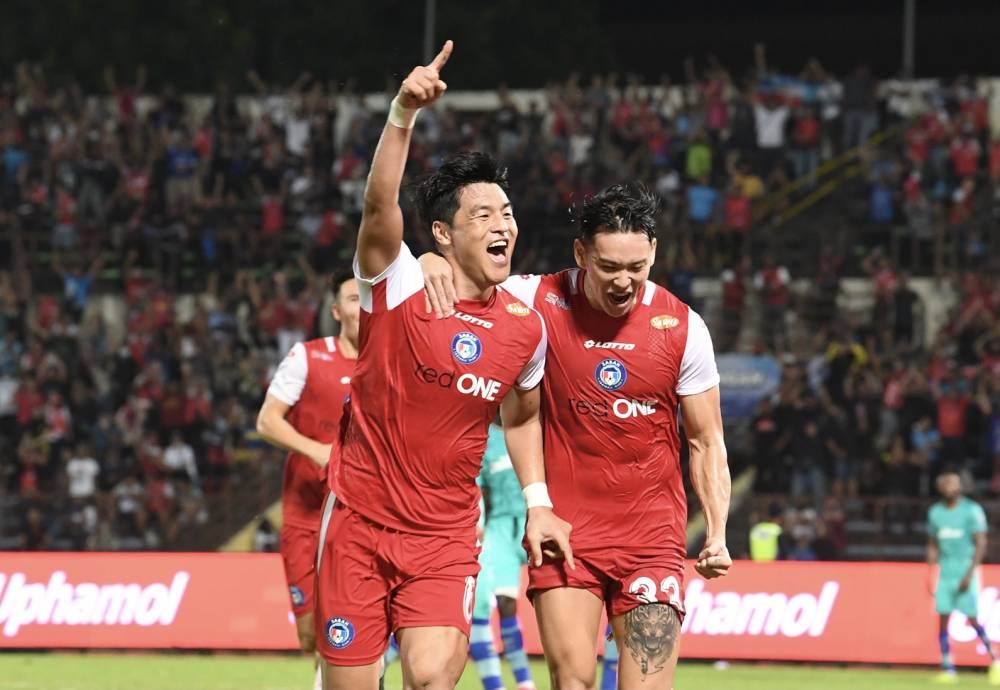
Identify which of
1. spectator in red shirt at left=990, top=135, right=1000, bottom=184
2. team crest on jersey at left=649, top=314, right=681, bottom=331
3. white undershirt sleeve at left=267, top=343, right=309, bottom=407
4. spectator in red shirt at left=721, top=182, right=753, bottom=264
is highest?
→ team crest on jersey at left=649, top=314, right=681, bottom=331

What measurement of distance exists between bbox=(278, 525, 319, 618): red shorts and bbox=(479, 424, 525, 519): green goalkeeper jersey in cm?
283

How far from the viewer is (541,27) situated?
138 feet

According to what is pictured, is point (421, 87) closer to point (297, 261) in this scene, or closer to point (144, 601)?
point (144, 601)

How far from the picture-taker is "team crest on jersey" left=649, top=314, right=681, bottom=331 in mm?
8148

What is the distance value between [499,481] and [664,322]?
243 inches

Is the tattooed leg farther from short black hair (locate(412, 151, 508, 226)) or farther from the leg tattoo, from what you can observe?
short black hair (locate(412, 151, 508, 226))

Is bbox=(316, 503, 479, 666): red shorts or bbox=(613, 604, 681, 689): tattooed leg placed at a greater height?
bbox=(316, 503, 479, 666): red shorts

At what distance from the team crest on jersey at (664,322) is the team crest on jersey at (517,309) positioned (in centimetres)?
72

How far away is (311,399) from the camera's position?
37.2 ft

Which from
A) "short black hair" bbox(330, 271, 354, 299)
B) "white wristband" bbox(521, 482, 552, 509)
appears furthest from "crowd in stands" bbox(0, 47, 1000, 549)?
"white wristband" bbox(521, 482, 552, 509)

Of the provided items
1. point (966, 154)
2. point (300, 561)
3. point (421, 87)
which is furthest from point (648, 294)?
point (966, 154)

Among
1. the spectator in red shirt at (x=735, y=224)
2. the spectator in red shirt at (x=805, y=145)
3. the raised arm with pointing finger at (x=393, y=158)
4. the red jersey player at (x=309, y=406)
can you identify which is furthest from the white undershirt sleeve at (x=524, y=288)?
the spectator in red shirt at (x=805, y=145)

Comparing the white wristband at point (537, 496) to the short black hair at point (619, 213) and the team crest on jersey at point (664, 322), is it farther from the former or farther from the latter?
the short black hair at point (619, 213)

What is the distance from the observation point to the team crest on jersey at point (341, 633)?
23.9ft
